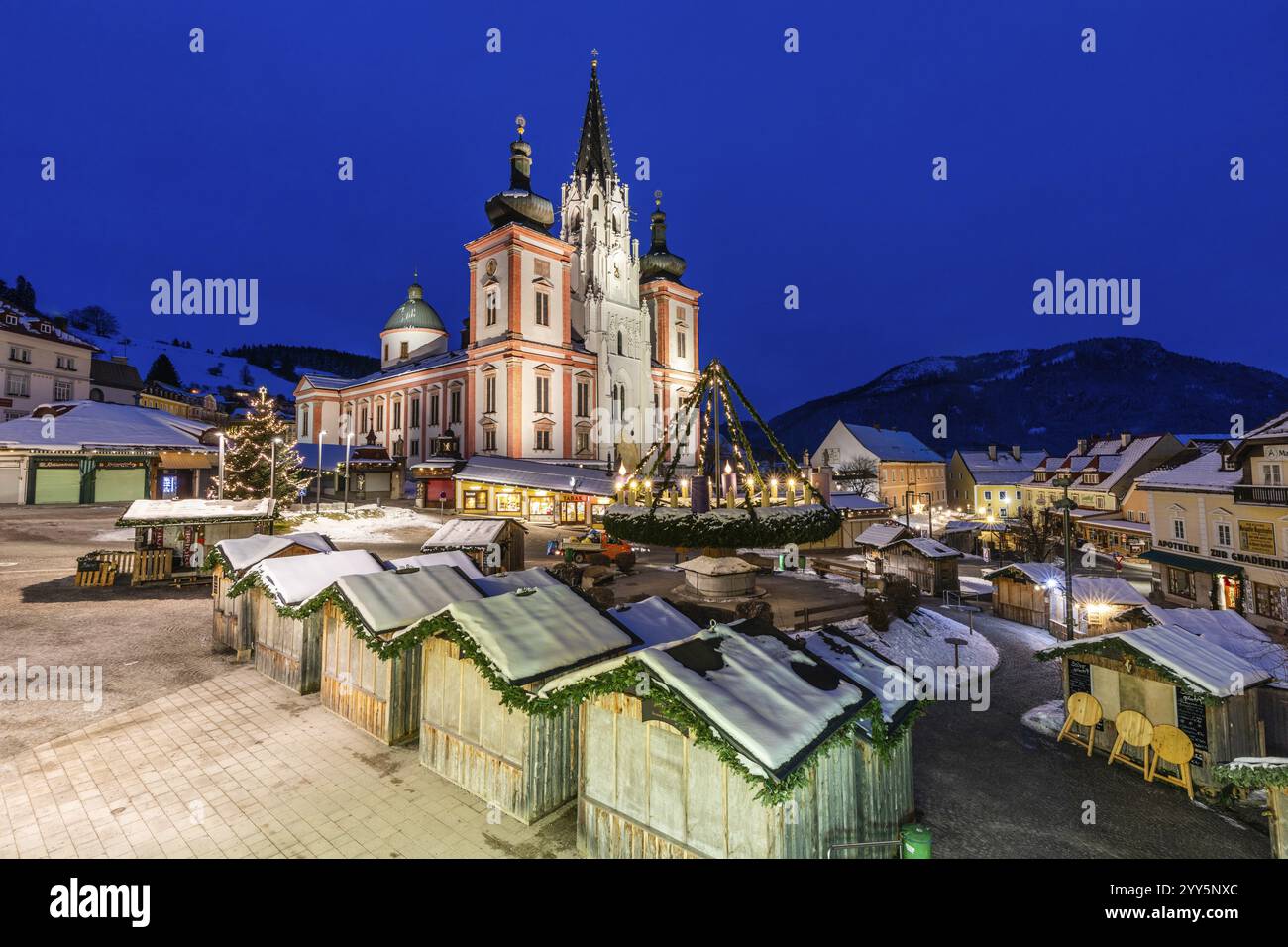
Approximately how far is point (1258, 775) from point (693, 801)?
649cm

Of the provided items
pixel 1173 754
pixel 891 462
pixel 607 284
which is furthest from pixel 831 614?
pixel 891 462

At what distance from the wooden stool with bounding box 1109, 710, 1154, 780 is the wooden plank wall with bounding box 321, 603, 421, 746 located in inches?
485

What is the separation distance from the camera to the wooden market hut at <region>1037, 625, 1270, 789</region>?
353 inches

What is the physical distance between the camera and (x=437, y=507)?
4809cm

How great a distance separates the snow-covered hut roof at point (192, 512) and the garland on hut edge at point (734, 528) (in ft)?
62.7

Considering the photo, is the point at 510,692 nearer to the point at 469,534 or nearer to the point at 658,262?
the point at 469,534

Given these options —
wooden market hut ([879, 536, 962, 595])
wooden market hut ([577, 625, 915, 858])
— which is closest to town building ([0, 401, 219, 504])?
wooden market hut ([577, 625, 915, 858])

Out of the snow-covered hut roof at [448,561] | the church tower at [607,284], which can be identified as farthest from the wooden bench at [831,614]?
the church tower at [607,284]

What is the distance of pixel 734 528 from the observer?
10.1 meters

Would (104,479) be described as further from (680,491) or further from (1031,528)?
(1031,528)

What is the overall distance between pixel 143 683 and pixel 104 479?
135 ft

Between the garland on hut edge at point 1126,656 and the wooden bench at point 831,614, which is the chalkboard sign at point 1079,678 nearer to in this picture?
the garland on hut edge at point 1126,656

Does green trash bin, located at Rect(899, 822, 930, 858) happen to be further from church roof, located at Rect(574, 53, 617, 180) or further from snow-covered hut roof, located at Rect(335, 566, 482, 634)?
church roof, located at Rect(574, 53, 617, 180)
